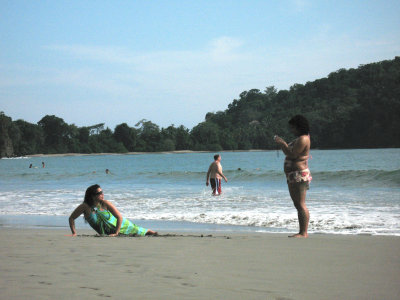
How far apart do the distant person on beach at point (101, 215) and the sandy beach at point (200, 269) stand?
76 cm

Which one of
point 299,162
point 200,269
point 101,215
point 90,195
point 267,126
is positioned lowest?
point 200,269

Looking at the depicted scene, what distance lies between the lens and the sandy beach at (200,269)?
348 centimetres

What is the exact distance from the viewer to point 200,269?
4.25 metres

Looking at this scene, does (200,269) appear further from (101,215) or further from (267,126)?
(267,126)

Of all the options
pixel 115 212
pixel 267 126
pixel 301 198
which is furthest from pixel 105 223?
pixel 267 126

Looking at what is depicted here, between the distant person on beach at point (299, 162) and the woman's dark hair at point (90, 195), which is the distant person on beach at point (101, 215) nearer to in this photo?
the woman's dark hair at point (90, 195)

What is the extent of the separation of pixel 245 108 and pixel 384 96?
63.5 m

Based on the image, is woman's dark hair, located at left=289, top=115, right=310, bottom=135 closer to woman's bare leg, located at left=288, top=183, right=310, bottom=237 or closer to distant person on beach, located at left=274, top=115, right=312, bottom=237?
distant person on beach, located at left=274, top=115, right=312, bottom=237

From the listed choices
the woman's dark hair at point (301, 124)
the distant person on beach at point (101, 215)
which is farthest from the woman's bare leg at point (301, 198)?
the distant person on beach at point (101, 215)

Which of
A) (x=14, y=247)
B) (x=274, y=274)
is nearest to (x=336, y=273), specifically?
(x=274, y=274)

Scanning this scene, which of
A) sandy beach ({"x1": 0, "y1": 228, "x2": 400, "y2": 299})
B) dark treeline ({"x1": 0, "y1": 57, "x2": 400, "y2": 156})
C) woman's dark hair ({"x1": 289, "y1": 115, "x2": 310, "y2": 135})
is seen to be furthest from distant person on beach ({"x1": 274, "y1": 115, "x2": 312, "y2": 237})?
dark treeline ({"x1": 0, "y1": 57, "x2": 400, "y2": 156})

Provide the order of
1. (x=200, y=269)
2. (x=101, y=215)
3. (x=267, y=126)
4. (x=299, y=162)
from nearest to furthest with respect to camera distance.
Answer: (x=200, y=269) < (x=299, y=162) < (x=101, y=215) < (x=267, y=126)

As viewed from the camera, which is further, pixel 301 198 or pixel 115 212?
pixel 115 212

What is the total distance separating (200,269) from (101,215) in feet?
9.66
